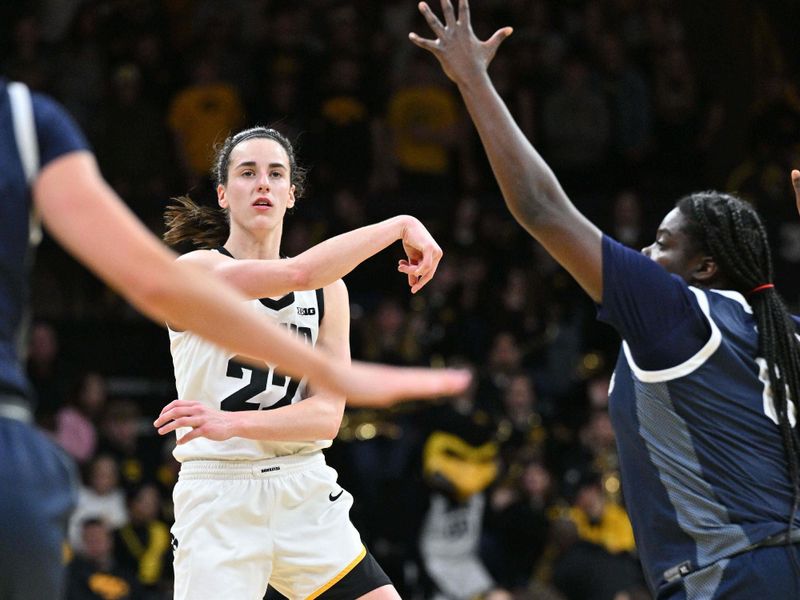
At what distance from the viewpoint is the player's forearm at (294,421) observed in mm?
4727

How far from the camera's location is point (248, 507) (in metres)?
4.89

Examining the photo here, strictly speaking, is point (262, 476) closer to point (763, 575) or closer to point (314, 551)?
point (314, 551)

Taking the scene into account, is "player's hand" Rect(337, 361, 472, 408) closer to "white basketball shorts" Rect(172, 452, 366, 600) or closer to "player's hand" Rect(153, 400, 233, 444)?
"player's hand" Rect(153, 400, 233, 444)

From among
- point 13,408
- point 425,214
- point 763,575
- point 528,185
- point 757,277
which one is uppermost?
point 425,214

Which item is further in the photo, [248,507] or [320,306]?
[320,306]

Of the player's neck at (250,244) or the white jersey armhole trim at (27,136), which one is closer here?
the white jersey armhole trim at (27,136)

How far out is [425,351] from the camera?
11.8m

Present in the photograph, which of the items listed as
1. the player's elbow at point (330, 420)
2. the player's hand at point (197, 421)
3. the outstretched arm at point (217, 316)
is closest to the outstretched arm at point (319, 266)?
the player's hand at point (197, 421)

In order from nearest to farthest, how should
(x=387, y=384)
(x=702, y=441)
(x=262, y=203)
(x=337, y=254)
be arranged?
(x=387, y=384) < (x=702, y=441) < (x=337, y=254) < (x=262, y=203)

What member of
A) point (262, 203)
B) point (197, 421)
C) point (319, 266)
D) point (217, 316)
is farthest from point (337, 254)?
point (217, 316)

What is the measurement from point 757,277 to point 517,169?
1063mm

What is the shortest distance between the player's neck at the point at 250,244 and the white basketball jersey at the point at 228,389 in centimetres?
25

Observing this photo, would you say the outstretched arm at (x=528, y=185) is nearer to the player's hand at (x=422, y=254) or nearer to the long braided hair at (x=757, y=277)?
the long braided hair at (x=757, y=277)

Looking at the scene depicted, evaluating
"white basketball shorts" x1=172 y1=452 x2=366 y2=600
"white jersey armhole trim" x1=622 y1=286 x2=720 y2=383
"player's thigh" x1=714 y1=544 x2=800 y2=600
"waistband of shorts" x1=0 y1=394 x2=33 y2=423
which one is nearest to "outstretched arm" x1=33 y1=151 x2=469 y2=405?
"waistband of shorts" x1=0 y1=394 x2=33 y2=423
